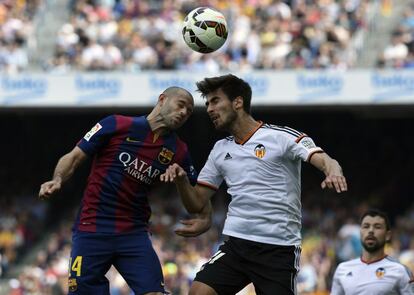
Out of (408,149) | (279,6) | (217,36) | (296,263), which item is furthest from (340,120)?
(296,263)

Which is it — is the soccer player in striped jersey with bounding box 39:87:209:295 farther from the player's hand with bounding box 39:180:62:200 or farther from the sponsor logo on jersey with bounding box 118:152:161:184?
the player's hand with bounding box 39:180:62:200

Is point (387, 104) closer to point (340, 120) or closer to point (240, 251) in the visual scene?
point (340, 120)

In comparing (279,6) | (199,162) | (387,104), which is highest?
(279,6)

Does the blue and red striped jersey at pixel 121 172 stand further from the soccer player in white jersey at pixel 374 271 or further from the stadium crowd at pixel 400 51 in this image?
the stadium crowd at pixel 400 51

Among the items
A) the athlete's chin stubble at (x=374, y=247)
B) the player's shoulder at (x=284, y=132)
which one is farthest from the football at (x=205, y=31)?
the athlete's chin stubble at (x=374, y=247)

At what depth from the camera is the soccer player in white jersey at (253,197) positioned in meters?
8.09

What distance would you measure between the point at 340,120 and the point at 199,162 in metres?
3.19

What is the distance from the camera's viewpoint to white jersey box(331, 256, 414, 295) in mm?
9453

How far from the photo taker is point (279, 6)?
21781 millimetres

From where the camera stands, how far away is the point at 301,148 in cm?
795

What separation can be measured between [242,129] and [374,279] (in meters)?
2.19

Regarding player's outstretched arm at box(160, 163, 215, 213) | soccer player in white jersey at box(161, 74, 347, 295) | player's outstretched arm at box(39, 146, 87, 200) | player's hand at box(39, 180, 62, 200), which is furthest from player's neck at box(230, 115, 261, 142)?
player's hand at box(39, 180, 62, 200)

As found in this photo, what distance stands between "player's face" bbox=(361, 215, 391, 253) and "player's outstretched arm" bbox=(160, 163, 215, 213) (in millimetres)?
1835

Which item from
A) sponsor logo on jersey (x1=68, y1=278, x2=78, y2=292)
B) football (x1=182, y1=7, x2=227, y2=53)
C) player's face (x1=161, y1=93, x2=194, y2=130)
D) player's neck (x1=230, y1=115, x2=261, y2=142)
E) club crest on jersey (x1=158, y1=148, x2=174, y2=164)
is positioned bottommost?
sponsor logo on jersey (x1=68, y1=278, x2=78, y2=292)
